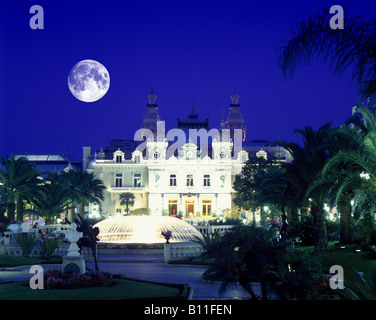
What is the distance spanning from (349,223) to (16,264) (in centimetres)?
1482

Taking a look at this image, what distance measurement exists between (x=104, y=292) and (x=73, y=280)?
47.5 inches

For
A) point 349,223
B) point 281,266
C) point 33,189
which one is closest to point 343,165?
point 349,223

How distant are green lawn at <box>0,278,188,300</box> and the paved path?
0.70m

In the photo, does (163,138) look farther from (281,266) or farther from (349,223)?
(281,266)

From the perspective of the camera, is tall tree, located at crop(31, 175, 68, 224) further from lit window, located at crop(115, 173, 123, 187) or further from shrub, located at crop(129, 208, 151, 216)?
lit window, located at crop(115, 173, 123, 187)

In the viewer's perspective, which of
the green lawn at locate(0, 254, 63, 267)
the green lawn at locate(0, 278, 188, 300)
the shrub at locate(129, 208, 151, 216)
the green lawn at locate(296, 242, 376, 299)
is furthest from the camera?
the shrub at locate(129, 208, 151, 216)

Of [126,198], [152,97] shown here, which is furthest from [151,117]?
[126,198]

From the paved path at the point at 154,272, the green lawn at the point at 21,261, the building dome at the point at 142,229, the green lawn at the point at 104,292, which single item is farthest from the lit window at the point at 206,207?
the green lawn at the point at 104,292

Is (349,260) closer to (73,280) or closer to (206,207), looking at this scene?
(73,280)

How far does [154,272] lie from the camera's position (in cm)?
2170

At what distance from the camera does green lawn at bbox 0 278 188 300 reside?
1451cm

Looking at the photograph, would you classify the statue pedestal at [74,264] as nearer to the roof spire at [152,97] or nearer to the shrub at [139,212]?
the shrub at [139,212]

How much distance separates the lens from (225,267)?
12484 millimetres

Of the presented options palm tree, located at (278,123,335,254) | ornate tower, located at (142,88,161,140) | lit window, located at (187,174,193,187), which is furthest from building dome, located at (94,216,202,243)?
ornate tower, located at (142,88,161,140)
